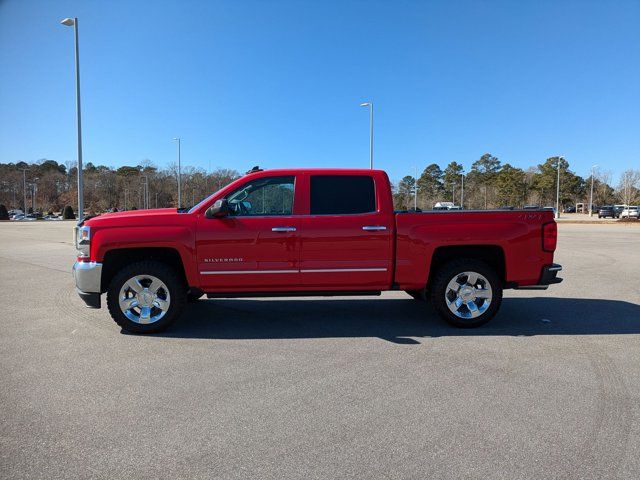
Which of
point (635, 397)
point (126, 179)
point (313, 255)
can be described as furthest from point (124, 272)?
point (126, 179)

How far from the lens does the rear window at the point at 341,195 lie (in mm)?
5746

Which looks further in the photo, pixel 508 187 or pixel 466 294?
pixel 508 187

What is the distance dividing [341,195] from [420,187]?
103423 millimetres

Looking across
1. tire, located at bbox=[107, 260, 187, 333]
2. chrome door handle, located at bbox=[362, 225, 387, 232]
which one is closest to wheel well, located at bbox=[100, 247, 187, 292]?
tire, located at bbox=[107, 260, 187, 333]

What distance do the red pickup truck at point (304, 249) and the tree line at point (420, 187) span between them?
66209 millimetres

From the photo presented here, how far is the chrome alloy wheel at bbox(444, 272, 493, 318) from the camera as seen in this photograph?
19.3 ft

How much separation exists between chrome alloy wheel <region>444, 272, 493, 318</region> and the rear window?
1.46 m

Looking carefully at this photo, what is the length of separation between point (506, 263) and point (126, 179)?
10589 centimetres

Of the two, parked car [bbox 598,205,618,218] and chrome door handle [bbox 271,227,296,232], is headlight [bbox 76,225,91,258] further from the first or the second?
parked car [bbox 598,205,618,218]

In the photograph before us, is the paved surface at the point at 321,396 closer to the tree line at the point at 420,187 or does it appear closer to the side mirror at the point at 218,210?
the side mirror at the point at 218,210

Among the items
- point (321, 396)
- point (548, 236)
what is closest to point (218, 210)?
point (321, 396)

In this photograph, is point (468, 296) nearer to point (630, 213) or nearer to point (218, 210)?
point (218, 210)

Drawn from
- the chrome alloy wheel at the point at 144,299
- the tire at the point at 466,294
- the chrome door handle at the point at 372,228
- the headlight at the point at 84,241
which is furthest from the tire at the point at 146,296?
the tire at the point at 466,294

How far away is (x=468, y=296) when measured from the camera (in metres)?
5.89
